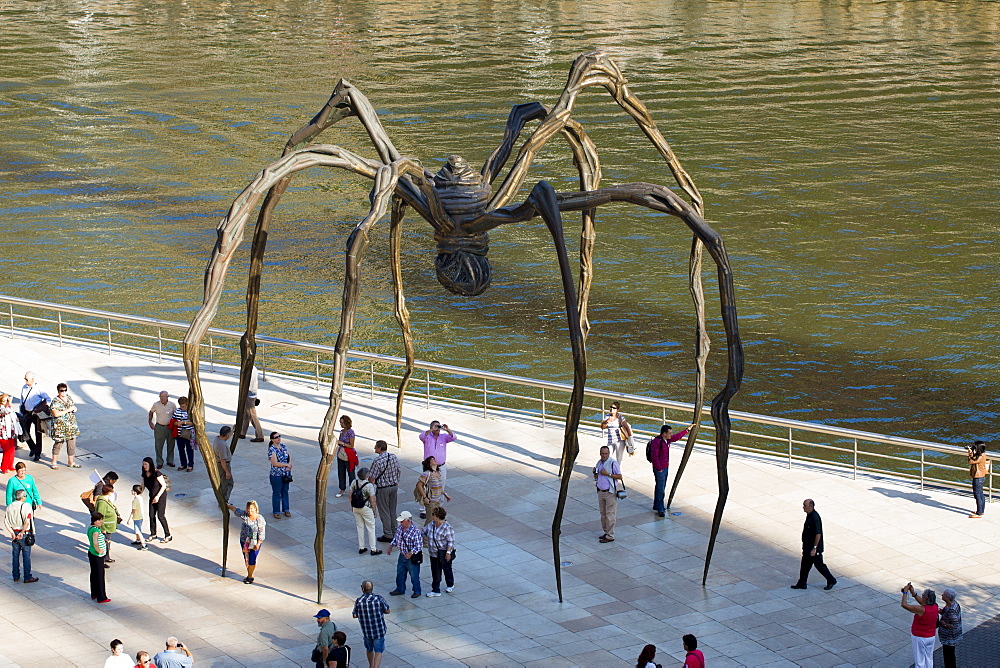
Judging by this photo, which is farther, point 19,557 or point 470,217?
point 19,557

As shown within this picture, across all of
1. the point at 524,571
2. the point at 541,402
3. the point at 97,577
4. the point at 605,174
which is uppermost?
the point at 605,174

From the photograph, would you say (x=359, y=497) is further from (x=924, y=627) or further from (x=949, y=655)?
(x=949, y=655)

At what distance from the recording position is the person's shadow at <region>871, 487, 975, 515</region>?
83.6 feet

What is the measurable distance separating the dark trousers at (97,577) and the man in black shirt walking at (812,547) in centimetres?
1093

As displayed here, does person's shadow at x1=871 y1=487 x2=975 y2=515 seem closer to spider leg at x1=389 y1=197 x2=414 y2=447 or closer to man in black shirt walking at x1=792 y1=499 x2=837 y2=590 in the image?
man in black shirt walking at x1=792 y1=499 x2=837 y2=590

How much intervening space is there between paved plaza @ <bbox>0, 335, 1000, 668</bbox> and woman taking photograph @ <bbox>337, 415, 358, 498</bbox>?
1.38ft

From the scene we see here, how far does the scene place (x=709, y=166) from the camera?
6172cm

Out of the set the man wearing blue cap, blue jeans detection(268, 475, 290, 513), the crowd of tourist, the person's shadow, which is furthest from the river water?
the man wearing blue cap

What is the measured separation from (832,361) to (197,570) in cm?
2444

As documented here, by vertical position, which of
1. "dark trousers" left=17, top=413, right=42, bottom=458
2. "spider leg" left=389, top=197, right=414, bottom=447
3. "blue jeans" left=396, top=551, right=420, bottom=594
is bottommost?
"blue jeans" left=396, top=551, right=420, bottom=594

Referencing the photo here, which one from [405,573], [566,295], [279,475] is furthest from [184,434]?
[566,295]

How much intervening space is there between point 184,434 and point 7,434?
3273 millimetres

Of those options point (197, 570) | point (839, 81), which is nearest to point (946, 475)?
point (197, 570)

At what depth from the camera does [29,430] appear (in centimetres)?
2722
